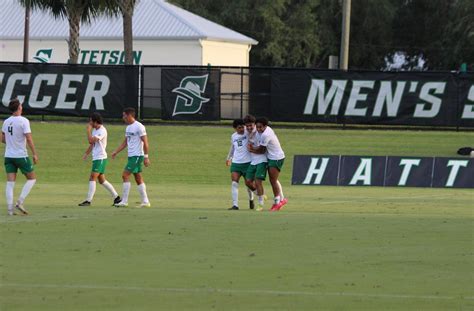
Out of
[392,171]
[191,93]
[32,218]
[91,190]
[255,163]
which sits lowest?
[392,171]

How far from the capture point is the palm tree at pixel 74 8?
131 ft

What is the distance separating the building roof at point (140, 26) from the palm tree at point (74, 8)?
60.5 feet

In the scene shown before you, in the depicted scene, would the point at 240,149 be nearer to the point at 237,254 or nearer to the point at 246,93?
the point at 237,254

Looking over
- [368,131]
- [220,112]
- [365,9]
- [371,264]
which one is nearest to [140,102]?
[220,112]

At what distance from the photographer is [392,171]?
2820 cm

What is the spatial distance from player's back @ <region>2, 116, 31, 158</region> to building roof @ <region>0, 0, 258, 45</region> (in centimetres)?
4254

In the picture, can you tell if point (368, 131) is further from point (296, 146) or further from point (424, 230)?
point (424, 230)

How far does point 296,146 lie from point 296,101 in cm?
260

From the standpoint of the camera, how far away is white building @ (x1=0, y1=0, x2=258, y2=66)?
198ft

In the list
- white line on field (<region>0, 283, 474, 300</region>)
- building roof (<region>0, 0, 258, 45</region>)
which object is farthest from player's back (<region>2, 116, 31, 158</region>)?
building roof (<region>0, 0, 258, 45</region>)

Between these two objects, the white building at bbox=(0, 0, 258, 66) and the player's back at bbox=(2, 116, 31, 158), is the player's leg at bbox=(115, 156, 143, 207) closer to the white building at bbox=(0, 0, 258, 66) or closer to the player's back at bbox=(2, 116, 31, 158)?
the player's back at bbox=(2, 116, 31, 158)

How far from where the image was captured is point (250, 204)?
21.1 metres

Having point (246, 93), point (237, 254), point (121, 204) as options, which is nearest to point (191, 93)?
point (246, 93)

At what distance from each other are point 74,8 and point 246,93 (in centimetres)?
755
